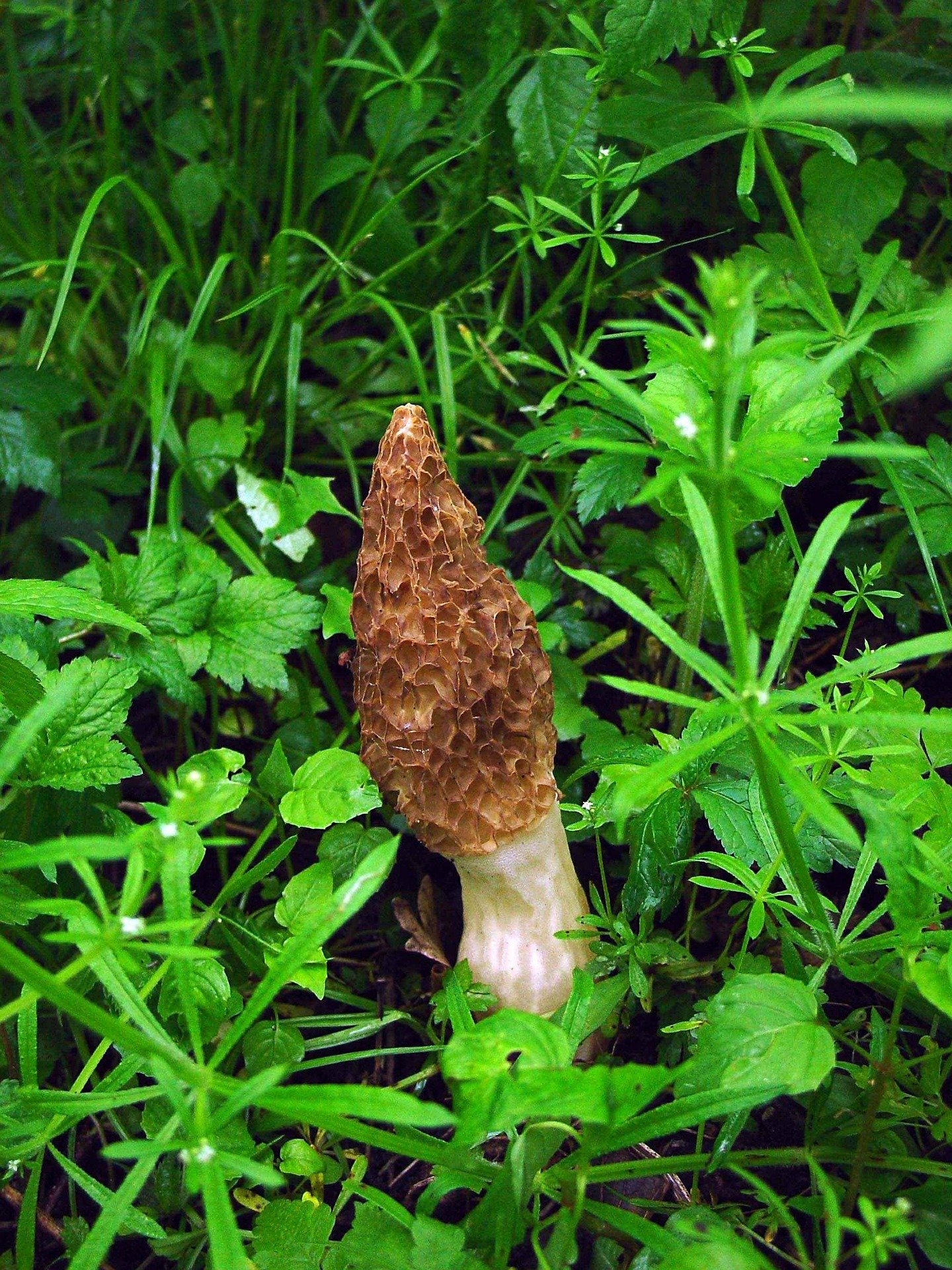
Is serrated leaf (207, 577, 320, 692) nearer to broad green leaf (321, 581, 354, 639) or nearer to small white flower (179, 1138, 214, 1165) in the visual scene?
broad green leaf (321, 581, 354, 639)

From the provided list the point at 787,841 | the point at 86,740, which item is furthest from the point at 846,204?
the point at 86,740

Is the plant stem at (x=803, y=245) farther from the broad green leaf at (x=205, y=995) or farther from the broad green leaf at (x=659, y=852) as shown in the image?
the broad green leaf at (x=205, y=995)

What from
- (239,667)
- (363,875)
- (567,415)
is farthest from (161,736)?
(363,875)

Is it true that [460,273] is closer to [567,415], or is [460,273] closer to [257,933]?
[567,415]

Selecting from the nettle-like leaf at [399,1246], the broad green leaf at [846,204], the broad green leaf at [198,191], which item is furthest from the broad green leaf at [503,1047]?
the broad green leaf at [198,191]

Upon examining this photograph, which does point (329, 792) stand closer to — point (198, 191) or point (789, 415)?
point (789, 415)

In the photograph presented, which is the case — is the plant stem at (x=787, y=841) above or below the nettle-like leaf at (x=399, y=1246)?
above
